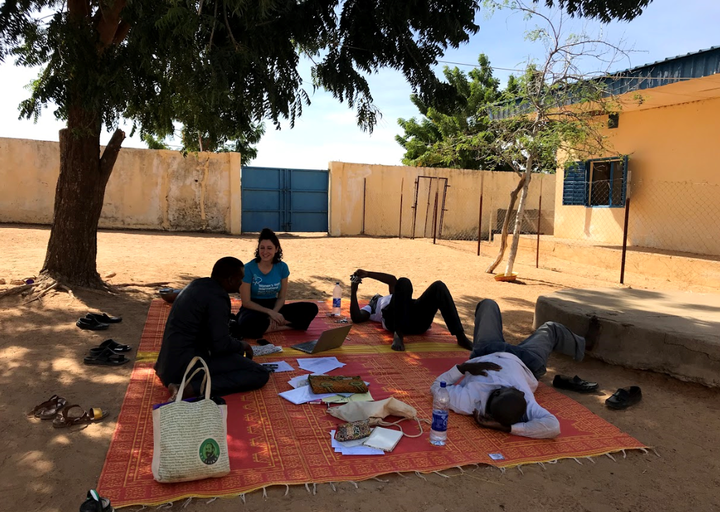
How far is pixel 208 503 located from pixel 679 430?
3.20 m

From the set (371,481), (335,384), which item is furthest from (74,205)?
(371,481)

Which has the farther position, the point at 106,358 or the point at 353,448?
the point at 106,358

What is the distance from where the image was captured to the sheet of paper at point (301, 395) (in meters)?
3.58

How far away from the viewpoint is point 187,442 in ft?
8.07

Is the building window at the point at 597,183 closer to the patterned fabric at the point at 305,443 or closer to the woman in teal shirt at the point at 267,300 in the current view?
the woman in teal shirt at the point at 267,300

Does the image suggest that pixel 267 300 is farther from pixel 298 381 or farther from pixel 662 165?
pixel 662 165

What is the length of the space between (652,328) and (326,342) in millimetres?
2931

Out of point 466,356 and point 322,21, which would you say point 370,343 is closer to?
Answer: point 466,356

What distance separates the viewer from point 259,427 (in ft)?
10.4

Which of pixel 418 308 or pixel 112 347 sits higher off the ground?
pixel 418 308

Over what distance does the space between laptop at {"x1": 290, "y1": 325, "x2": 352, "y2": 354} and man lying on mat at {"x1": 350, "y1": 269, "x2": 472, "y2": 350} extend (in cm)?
53

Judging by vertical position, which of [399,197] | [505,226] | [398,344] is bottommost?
[398,344]

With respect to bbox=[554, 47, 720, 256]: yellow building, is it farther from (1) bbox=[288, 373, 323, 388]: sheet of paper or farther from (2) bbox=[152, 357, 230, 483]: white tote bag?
(2) bbox=[152, 357, 230, 483]: white tote bag

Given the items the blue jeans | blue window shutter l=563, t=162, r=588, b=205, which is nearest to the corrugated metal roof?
blue window shutter l=563, t=162, r=588, b=205
